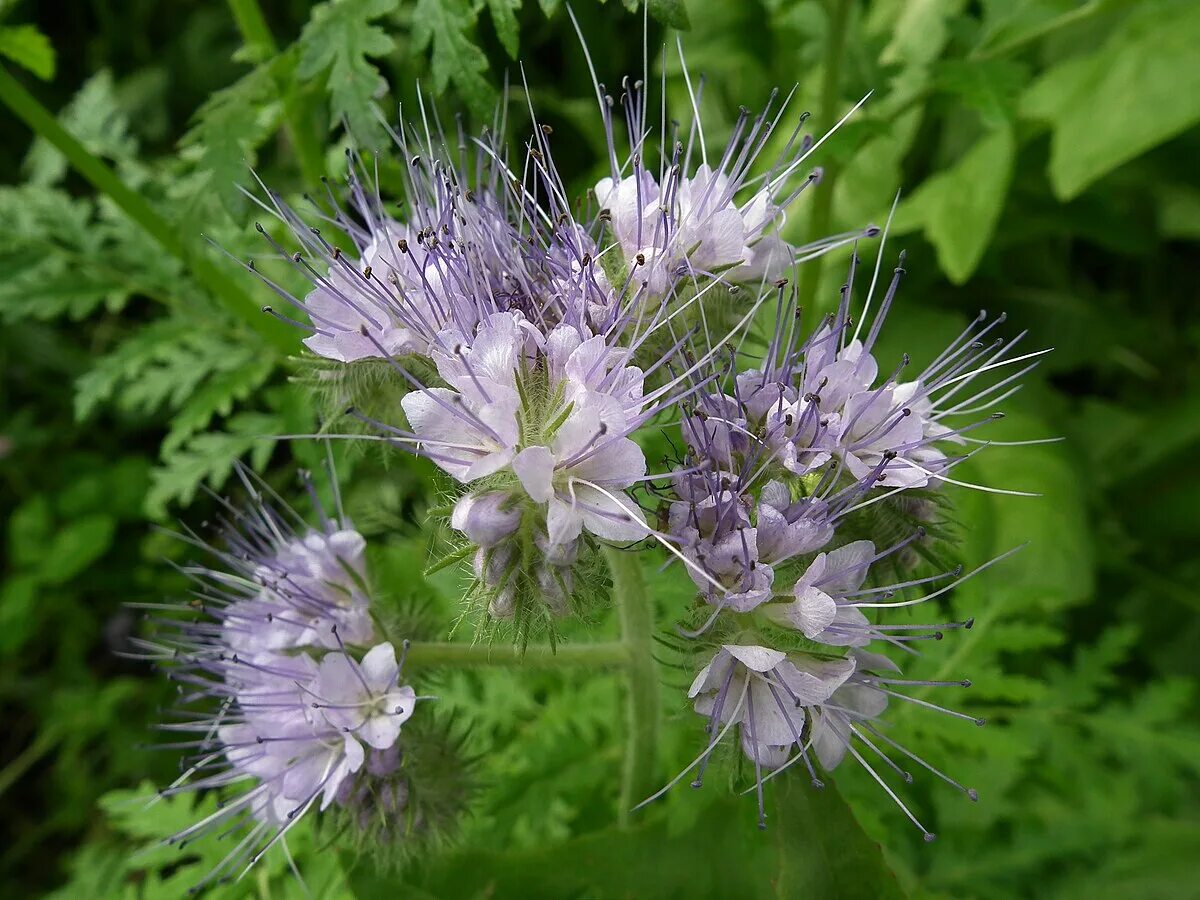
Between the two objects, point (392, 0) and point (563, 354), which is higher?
point (392, 0)

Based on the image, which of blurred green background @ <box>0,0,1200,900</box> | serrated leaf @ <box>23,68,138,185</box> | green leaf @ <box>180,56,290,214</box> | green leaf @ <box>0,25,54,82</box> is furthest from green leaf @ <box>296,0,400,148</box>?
serrated leaf @ <box>23,68,138,185</box>

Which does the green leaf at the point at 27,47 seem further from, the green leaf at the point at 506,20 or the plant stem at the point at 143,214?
the green leaf at the point at 506,20

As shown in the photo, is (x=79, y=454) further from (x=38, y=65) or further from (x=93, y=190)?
(x=38, y=65)

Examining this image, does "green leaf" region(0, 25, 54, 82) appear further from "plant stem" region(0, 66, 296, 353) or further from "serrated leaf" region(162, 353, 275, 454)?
"serrated leaf" region(162, 353, 275, 454)

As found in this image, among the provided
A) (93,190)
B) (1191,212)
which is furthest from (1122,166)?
(93,190)

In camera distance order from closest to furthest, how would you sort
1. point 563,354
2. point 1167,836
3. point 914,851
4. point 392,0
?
point 563,354 < point 392,0 < point 914,851 < point 1167,836

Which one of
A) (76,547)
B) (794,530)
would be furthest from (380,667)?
(76,547)
